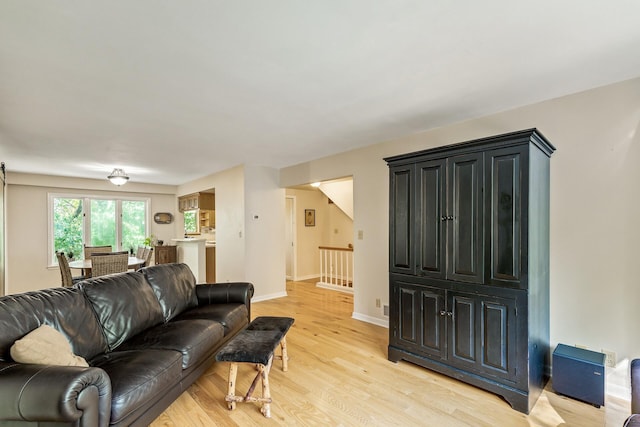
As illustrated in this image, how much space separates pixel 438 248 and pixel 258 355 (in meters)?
1.72

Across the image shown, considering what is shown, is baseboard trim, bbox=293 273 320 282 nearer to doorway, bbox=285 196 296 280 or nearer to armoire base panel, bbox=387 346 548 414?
doorway, bbox=285 196 296 280

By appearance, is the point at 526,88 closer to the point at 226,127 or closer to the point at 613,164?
the point at 613,164

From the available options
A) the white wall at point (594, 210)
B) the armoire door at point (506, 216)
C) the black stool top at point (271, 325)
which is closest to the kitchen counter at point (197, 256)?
the black stool top at point (271, 325)

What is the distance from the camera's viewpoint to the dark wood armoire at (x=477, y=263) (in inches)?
86.0

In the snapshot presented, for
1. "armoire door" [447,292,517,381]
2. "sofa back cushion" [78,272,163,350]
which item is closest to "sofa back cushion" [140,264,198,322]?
"sofa back cushion" [78,272,163,350]

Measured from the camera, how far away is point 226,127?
10.9 ft

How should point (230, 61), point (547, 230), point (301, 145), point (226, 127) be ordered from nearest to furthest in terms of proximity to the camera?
1. point (230, 61)
2. point (547, 230)
3. point (226, 127)
4. point (301, 145)

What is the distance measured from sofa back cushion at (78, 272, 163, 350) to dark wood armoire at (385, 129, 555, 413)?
2.29 meters

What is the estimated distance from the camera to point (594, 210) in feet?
7.91

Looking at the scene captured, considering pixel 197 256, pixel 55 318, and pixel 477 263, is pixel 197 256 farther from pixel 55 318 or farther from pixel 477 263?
pixel 477 263

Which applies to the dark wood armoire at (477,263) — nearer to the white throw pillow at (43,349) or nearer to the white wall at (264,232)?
the white throw pillow at (43,349)

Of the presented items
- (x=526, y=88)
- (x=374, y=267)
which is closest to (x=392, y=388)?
(x=374, y=267)

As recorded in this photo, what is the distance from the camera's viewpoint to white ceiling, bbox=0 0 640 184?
151 centimetres

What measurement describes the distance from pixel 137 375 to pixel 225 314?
3.85ft
